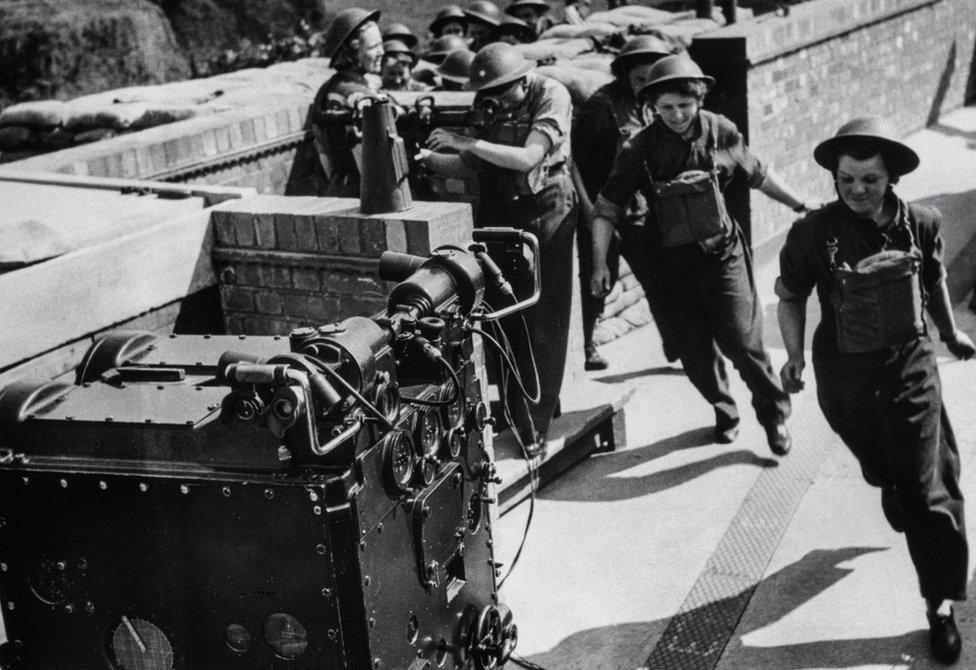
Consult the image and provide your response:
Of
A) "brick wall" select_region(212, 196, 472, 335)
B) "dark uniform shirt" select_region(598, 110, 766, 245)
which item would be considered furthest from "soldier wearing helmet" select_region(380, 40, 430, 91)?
"brick wall" select_region(212, 196, 472, 335)

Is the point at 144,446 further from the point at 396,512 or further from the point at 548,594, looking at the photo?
the point at 548,594

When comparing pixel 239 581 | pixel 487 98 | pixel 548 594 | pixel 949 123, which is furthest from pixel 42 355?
pixel 949 123

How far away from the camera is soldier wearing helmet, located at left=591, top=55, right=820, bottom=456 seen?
224 inches

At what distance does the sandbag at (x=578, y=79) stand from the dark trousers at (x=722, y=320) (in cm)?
171

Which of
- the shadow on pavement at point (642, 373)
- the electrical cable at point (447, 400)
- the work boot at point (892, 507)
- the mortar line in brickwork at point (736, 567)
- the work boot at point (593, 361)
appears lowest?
the shadow on pavement at point (642, 373)

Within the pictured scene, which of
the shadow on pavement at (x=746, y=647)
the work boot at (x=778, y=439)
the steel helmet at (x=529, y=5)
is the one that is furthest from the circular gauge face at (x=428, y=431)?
the steel helmet at (x=529, y=5)

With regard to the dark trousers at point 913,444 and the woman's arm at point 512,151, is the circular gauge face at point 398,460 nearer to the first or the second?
the dark trousers at point 913,444

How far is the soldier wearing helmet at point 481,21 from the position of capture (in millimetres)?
10000

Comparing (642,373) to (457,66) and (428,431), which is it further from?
(428,431)

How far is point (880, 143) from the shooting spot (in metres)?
4.36

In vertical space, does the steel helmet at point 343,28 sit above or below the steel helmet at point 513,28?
above

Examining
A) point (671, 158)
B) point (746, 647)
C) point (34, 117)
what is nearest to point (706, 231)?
point (671, 158)

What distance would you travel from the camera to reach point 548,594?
16.0 feet

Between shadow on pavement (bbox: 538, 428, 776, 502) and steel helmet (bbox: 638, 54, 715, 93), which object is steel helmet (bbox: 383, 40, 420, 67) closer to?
steel helmet (bbox: 638, 54, 715, 93)
